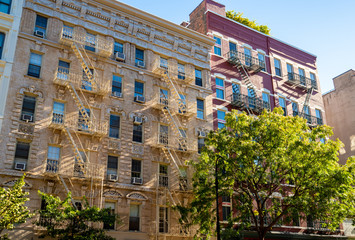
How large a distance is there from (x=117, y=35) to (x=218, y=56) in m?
10.7

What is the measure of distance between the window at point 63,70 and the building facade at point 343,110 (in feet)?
106

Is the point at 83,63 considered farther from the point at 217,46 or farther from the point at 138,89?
the point at 217,46

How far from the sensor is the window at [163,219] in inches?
1038

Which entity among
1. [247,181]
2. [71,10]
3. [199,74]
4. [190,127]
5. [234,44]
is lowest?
[247,181]

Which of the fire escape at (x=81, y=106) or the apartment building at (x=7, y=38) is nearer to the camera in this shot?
the apartment building at (x=7, y=38)

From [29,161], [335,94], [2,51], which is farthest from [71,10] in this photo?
[335,94]

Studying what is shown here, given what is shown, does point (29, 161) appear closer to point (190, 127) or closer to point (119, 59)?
point (119, 59)

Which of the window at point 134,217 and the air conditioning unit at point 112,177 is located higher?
the air conditioning unit at point 112,177

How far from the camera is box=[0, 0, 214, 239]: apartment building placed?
76.7 feet

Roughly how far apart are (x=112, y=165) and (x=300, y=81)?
24.9 meters

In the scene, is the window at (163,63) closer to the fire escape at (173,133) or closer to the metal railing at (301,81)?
Answer: the fire escape at (173,133)

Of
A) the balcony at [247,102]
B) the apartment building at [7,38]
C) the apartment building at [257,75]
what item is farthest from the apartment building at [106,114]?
the apartment building at [257,75]

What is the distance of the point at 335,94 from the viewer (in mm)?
48000

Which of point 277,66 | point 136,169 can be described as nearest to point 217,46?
point 277,66
